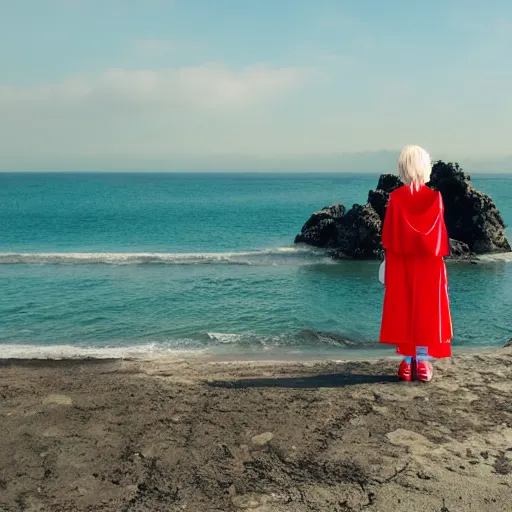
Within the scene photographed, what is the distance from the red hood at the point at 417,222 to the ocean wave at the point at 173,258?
70.4 ft

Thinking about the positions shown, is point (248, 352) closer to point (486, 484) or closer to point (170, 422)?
point (170, 422)

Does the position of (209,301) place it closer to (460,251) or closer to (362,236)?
(362,236)

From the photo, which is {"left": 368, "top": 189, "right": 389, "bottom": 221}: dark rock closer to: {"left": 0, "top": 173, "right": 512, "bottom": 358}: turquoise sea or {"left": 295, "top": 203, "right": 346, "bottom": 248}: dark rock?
{"left": 295, "top": 203, "right": 346, "bottom": 248}: dark rock

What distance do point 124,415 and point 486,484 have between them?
395 centimetres

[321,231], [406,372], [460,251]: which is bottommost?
[460,251]

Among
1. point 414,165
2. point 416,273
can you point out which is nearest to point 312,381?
point 416,273

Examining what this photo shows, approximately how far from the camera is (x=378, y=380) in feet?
25.0

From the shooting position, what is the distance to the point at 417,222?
23.1 ft

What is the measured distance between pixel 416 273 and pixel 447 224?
27.5 m

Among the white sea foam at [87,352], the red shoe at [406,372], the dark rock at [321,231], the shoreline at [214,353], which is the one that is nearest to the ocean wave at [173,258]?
the dark rock at [321,231]

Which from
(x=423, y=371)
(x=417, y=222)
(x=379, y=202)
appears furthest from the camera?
(x=379, y=202)

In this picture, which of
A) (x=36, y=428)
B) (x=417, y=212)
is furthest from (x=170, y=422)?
(x=417, y=212)

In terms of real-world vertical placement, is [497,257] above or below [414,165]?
below

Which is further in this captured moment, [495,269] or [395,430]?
[495,269]
